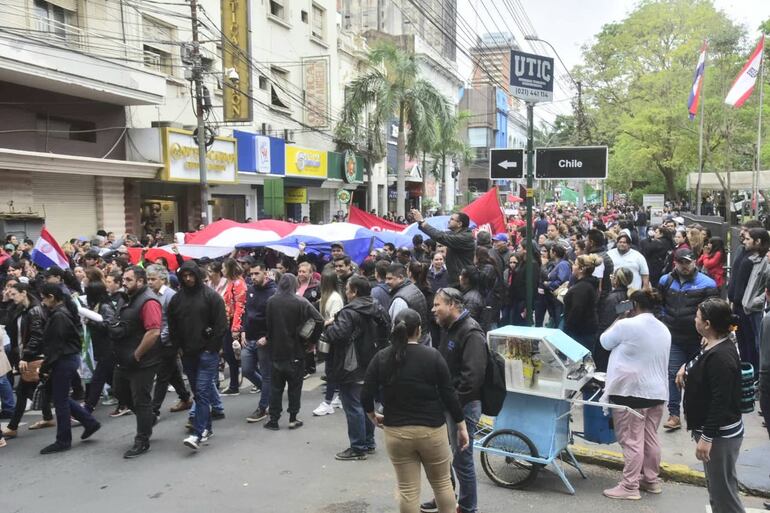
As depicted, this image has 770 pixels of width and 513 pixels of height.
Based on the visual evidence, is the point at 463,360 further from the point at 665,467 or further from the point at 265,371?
the point at 265,371

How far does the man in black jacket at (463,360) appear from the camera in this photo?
4465 mm

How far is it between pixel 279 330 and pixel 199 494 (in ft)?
6.06

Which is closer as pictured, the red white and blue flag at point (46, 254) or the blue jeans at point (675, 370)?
the blue jeans at point (675, 370)

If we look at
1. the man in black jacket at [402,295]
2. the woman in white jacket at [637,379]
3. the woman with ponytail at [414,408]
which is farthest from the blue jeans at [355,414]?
the woman in white jacket at [637,379]

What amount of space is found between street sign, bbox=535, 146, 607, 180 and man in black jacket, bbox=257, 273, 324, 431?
3.28 meters

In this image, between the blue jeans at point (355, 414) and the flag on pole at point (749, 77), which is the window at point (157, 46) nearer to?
the blue jeans at point (355, 414)

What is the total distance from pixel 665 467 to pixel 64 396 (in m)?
5.68

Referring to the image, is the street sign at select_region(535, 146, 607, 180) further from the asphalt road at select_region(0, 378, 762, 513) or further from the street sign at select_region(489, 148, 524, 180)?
the asphalt road at select_region(0, 378, 762, 513)

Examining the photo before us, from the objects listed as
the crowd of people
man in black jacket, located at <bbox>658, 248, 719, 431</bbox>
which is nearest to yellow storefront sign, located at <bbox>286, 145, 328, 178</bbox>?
the crowd of people

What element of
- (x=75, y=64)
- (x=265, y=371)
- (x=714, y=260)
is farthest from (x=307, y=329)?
(x=75, y=64)

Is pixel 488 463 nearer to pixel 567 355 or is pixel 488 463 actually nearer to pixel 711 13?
pixel 567 355

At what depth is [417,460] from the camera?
4156mm

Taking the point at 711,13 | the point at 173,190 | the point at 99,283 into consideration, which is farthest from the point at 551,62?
the point at 711,13

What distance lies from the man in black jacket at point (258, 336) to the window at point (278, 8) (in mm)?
20884
